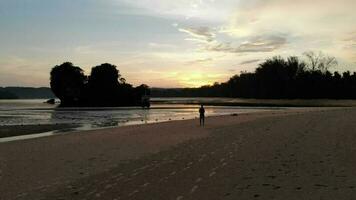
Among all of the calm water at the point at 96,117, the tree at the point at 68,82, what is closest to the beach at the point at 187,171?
the calm water at the point at 96,117

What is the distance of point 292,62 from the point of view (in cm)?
16188

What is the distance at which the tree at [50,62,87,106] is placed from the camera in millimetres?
136875

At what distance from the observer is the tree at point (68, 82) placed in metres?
137

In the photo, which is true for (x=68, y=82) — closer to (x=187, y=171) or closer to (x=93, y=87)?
(x=93, y=87)

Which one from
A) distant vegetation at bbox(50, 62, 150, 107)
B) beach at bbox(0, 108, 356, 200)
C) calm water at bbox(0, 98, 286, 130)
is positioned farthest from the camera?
distant vegetation at bbox(50, 62, 150, 107)

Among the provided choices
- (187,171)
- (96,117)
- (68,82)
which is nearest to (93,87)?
(68,82)

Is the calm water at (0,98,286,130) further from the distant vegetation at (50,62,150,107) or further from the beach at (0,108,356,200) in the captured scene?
the distant vegetation at (50,62,150,107)

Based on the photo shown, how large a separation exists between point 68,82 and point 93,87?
8499 millimetres

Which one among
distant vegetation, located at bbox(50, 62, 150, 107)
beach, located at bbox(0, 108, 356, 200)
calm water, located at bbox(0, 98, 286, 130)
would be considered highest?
distant vegetation, located at bbox(50, 62, 150, 107)

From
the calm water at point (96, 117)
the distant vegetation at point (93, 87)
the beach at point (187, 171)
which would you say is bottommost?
the calm water at point (96, 117)

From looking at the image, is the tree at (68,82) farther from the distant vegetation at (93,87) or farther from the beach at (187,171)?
the beach at (187,171)

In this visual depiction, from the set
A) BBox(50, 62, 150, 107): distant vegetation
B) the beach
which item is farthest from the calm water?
BBox(50, 62, 150, 107): distant vegetation

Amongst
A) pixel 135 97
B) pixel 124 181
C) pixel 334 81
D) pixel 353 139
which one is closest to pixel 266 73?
pixel 334 81

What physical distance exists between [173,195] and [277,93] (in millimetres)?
156694
